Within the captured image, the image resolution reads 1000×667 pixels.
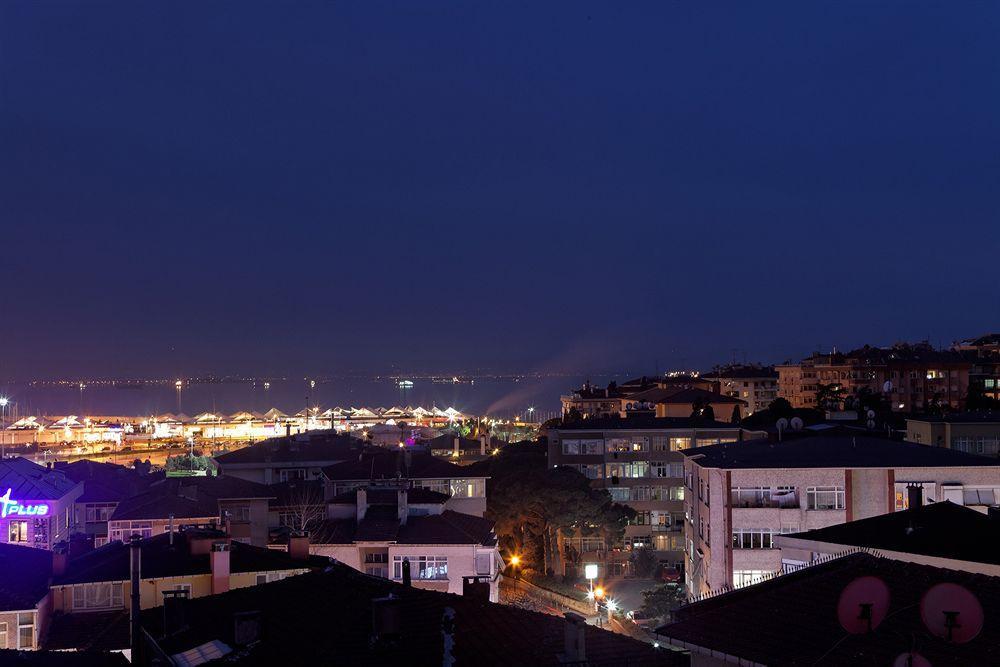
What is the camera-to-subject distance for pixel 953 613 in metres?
7.22

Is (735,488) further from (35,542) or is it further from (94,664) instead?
(35,542)

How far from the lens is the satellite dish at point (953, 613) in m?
7.28

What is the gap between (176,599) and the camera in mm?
13664

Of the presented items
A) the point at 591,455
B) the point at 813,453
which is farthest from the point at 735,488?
the point at 591,455

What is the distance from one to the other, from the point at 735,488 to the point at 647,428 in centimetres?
1988

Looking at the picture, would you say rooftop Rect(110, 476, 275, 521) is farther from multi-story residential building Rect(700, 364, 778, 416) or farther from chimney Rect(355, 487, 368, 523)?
multi-story residential building Rect(700, 364, 778, 416)

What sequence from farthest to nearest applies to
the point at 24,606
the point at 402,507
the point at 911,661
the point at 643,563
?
1. the point at 643,563
2. the point at 402,507
3. the point at 24,606
4. the point at 911,661

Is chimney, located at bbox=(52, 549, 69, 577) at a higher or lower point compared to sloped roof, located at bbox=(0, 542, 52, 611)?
higher

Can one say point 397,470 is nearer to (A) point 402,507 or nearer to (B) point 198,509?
(A) point 402,507

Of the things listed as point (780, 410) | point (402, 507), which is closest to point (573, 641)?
point (402, 507)

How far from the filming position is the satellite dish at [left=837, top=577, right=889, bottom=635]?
762 centimetres

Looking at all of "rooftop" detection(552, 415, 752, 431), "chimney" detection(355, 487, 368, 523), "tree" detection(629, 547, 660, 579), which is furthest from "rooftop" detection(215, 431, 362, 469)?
"chimney" detection(355, 487, 368, 523)

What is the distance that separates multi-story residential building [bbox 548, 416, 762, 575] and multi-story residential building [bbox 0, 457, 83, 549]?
837 inches

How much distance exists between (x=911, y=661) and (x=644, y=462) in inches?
1474
